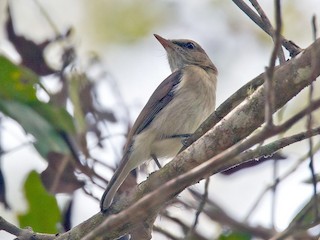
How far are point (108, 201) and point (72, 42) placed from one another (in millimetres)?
1532

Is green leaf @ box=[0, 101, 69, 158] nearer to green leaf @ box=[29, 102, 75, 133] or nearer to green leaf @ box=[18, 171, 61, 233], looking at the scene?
green leaf @ box=[29, 102, 75, 133]

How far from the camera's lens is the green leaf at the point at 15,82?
16.7 feet

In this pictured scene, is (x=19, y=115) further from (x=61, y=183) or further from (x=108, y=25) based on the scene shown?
(x=108, y=25)

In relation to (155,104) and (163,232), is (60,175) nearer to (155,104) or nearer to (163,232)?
(163,232)

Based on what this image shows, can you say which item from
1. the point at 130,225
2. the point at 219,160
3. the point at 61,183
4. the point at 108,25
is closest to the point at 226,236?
the point at 130,225

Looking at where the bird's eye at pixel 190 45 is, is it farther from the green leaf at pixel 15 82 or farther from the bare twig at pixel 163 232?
the bare twig at pixel 163 232

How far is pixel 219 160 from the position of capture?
2824 mm

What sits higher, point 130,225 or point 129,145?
point 129,145

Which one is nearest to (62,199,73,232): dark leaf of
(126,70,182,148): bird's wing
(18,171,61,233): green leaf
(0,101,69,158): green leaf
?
(18,171,61,233): green leaf

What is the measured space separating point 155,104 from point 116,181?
1.08 metres

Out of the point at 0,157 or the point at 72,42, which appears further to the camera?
the point at 72,42

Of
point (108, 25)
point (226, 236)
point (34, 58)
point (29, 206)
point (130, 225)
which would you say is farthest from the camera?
point (108, 25)

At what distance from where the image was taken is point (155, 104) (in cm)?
623

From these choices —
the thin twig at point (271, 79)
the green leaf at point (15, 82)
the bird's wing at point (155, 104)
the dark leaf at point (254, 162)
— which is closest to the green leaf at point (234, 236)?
the dark leaf at point (254, 162)
